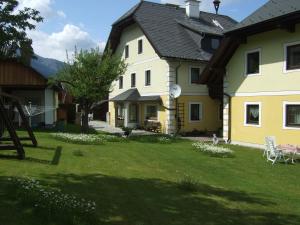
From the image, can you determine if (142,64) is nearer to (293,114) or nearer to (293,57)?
(293,57)

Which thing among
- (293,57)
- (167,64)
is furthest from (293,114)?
(167,64)

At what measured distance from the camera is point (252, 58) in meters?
20.8

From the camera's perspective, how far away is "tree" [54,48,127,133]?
2291cm

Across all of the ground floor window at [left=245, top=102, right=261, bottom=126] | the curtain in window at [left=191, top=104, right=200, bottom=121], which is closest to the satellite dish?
the curtain in window at [left=191, top=104, right=200, bottom=121]

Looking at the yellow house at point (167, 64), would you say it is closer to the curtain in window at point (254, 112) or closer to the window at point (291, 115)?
the curtain in window at point (254, 112)

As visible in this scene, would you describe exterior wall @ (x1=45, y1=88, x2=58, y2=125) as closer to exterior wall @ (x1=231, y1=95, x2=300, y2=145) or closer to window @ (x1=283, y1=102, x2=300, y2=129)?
exterior wall @ (x1=231, y1=95, x2=300, y2=145)

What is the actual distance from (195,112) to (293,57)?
11.4 metres

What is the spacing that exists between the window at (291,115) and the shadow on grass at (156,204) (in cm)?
953

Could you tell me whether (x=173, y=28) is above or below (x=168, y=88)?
above

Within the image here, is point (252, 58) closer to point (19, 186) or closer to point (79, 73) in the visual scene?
point (79, 73)

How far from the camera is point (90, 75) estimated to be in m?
23.0

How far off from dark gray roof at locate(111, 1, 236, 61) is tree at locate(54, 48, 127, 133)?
191 inches

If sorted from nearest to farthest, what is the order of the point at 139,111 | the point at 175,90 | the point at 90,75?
1. the point at 90,75
2. the point at 175,90
3. the point at 139,111

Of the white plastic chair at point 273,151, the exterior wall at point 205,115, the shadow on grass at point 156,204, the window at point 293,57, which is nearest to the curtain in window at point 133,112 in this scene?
the exterior wall at point 205,115
